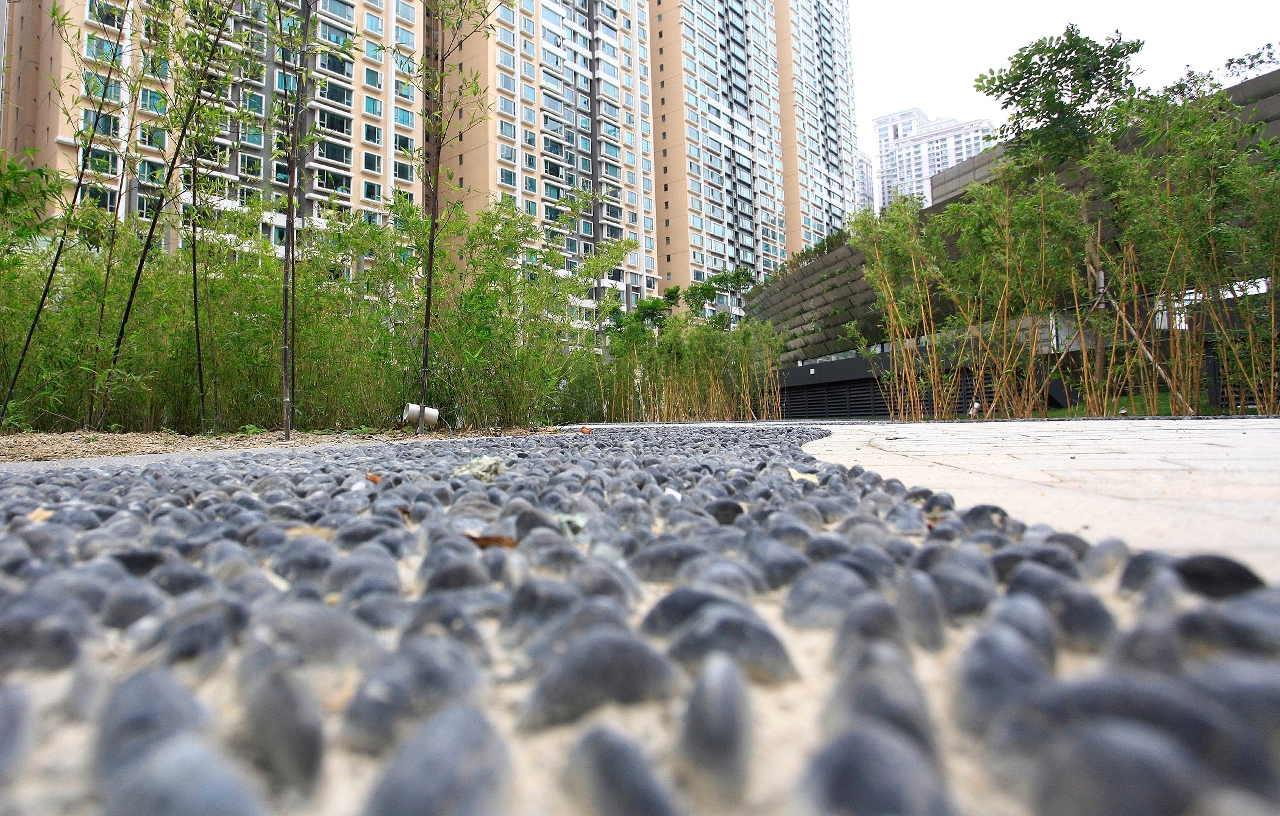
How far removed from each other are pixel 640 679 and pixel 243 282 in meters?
5.36

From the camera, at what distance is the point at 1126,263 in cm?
557

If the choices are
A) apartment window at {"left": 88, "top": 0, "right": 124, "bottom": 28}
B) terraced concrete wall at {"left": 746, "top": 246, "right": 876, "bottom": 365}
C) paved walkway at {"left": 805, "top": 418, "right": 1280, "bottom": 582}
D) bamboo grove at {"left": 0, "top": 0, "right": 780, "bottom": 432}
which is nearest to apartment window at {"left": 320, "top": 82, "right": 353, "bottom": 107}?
terraced concrete wall at {"left": 746, "top": 246, "right": 876, "bottom": 365}

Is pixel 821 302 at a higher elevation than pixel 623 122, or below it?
below

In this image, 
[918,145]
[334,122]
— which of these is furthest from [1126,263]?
[918,145]

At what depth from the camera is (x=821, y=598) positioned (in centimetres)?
61

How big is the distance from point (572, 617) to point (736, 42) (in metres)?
54.4

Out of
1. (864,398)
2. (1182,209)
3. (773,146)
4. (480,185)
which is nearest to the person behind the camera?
(1182,209)


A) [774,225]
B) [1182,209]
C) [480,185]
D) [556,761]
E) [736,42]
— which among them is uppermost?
[736,42]

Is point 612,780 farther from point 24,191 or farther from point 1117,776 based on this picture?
point 24,191

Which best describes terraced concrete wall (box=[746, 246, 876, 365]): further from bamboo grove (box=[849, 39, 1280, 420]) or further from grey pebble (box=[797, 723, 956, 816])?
grey pebble (box=[797, 723, 956, 816])

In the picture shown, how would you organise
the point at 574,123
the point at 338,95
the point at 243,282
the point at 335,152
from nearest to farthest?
the point at 243,282 → the point at 335,152 → the point at 338,95 → the point at 574,123

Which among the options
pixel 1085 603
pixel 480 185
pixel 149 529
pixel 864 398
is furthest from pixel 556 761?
pixel 480 185

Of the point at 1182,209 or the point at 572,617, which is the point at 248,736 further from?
the point at 1182,209

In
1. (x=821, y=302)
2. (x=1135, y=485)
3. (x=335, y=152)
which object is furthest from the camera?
(x=335, y=152)
